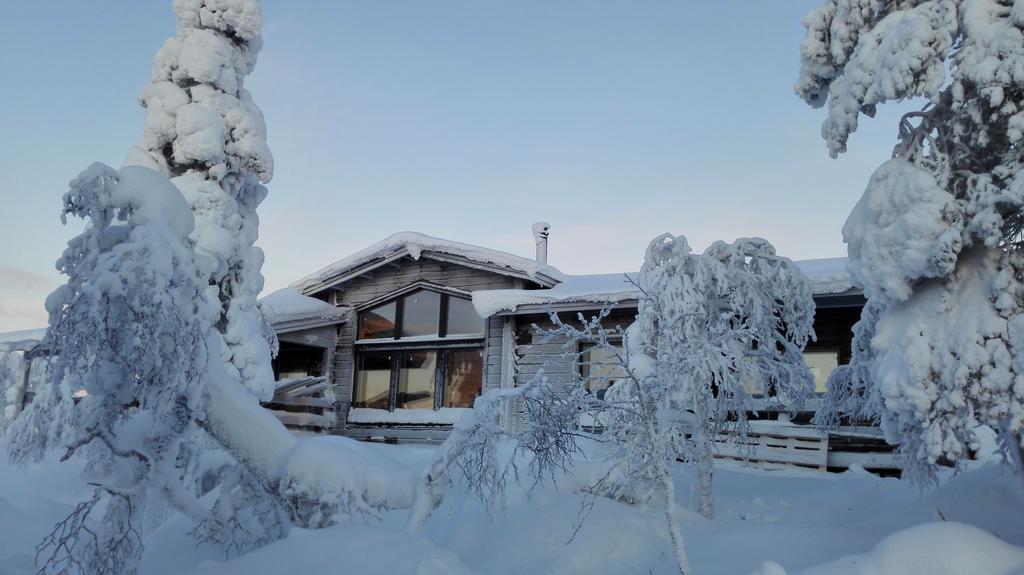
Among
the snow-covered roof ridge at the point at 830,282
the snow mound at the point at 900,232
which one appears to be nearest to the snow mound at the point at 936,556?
the snow mound at the point at 900,232

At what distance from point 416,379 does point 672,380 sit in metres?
11.6

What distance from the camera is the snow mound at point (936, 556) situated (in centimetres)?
578

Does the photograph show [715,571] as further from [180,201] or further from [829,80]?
[180,201]

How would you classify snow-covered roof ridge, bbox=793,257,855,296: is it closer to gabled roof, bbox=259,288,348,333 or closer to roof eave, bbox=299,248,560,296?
roof eave, bbox=299,248,560,296

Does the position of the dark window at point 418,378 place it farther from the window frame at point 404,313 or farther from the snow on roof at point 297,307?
the snow on roof at point 297,307

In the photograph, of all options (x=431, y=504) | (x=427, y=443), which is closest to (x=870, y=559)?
(x=431, y=504)

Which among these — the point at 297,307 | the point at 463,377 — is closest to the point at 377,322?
the point at 297,307

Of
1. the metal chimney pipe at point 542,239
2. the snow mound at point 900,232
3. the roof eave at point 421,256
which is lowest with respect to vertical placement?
the snow mound at point 900,232

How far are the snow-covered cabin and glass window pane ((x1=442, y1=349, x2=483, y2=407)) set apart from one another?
0.02 metres

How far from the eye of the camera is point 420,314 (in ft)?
61.1

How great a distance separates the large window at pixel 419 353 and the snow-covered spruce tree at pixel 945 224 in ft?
37.4

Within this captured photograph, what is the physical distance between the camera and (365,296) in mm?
19031

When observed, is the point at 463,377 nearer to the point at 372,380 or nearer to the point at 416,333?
the point at 416,333

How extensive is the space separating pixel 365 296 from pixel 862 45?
1413 centimetres
